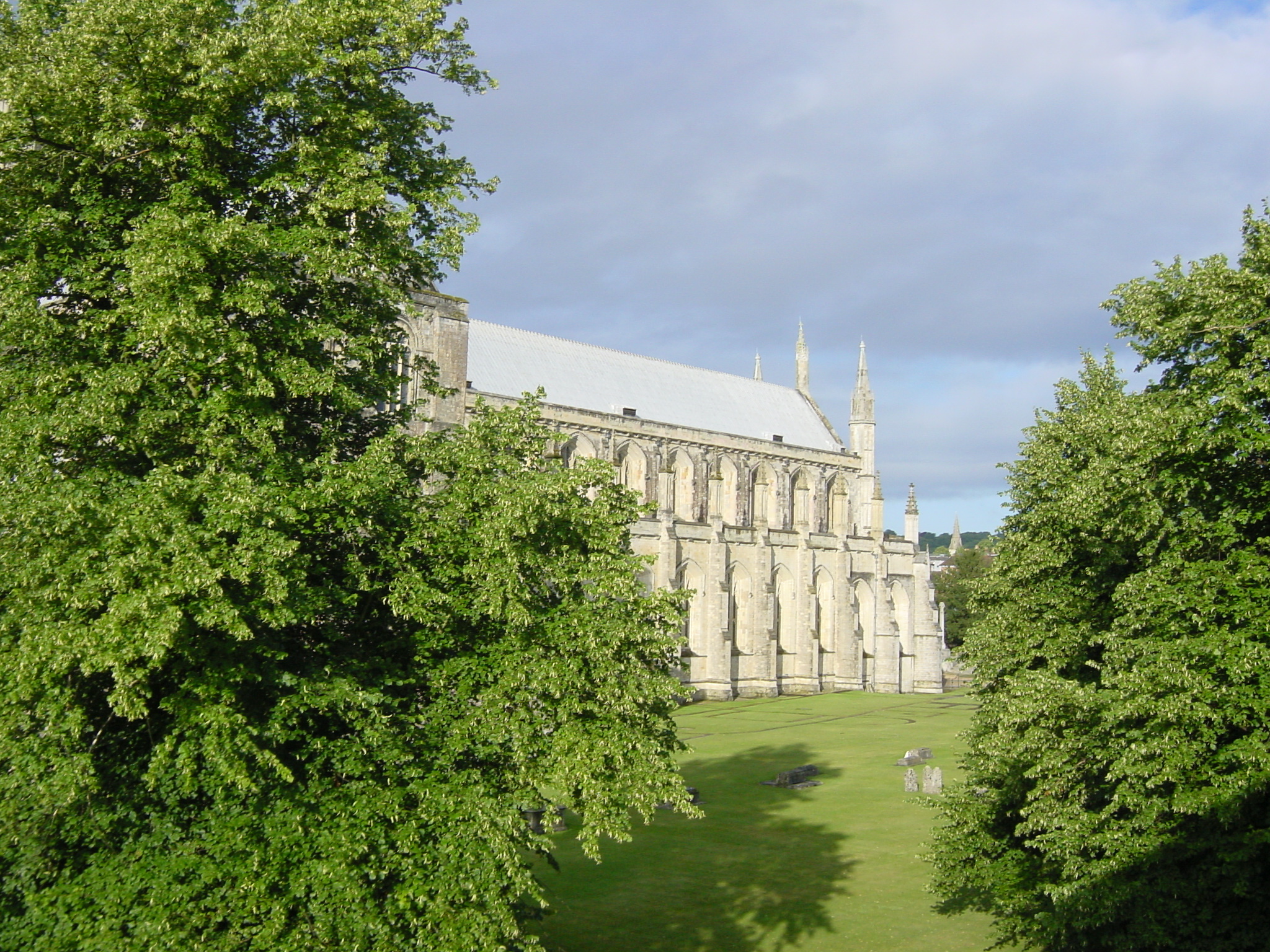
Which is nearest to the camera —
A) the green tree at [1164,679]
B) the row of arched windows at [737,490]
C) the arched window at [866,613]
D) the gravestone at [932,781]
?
the green tree at [1164,679]

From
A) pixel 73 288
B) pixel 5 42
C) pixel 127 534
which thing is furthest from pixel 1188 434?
pixel 5 42

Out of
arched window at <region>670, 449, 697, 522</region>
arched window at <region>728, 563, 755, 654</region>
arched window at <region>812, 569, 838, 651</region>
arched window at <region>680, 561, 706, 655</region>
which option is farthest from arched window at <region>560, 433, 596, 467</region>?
arched window at <region>812, 569, 838, 651</region>

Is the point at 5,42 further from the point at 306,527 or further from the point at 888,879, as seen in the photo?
the point at 888,879

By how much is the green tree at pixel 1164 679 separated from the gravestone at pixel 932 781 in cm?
1392

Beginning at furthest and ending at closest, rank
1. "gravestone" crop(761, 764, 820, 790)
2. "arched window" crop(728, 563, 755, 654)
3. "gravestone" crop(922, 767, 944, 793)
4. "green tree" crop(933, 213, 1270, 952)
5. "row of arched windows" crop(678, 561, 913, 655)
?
"arched window" crop(728, 563, 755, 654), "row of arched windows" crop(678, 561, 913, 655), "gravestone" crop(761, 764, 820, 790), "gravestone" crop(922, 767, 944, 793), "green tree" crop(933, 213, 1270, 952)

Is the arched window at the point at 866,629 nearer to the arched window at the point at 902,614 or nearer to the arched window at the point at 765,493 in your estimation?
the arched window at the point at 902,614

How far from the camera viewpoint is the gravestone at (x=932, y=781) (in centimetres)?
3331

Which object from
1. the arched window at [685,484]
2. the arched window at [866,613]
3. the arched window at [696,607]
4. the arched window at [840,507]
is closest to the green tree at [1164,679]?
the arched window at [696,607]

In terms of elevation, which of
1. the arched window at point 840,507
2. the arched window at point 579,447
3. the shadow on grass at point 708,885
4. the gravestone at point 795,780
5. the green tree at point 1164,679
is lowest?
the shadow on grass at point 708,885

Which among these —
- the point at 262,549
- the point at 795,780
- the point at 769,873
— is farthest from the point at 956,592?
the point at 262,549

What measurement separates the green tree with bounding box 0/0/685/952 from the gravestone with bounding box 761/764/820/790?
68.6ft

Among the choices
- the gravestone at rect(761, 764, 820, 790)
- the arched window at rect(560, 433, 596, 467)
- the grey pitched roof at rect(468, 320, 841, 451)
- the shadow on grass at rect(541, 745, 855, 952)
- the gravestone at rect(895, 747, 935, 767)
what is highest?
the grey pitched roof at rect(468, 320, 841, 451)

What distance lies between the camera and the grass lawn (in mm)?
20156

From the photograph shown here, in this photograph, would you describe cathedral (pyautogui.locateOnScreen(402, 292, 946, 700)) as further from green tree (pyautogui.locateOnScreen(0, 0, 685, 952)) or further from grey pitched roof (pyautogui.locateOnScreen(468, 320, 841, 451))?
green tree (pyautogui.locateOnScreen(0, 0, 685, 952))
